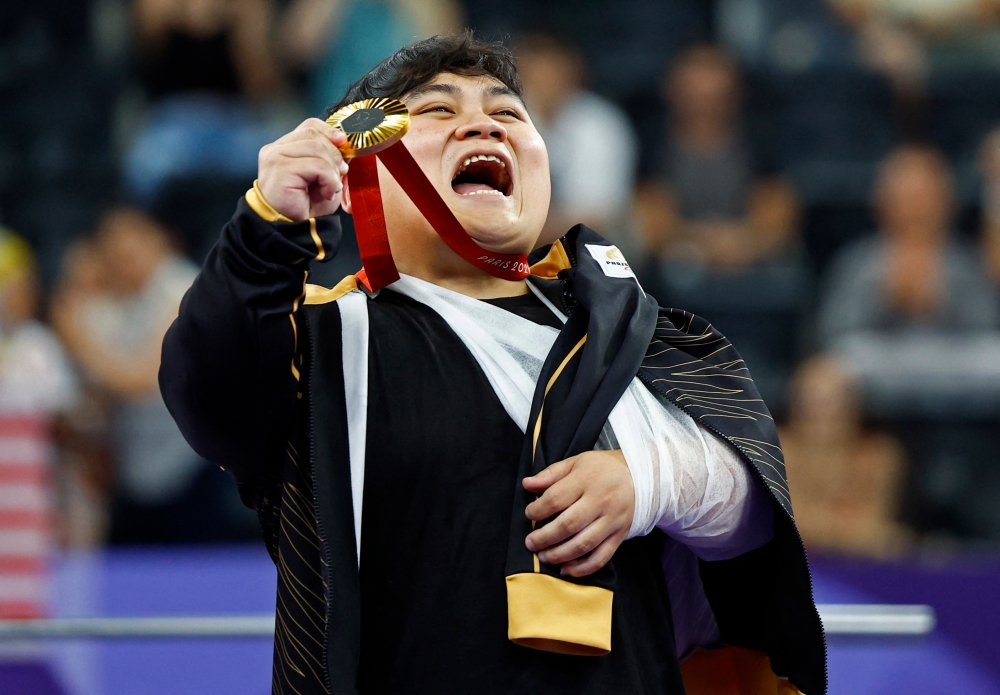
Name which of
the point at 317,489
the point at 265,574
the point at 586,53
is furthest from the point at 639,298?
the point at 586,53

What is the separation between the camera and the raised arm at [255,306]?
1217mm

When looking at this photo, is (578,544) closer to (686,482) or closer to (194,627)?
(686,482)

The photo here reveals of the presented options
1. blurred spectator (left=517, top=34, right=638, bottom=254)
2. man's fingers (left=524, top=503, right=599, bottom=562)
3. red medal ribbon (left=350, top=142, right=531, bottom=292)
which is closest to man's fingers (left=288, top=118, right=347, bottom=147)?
red medal ribbon (left=350, top=142, right=531, bottom=292)

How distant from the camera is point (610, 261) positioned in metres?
1.55

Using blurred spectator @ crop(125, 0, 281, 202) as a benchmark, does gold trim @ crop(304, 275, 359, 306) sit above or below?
below

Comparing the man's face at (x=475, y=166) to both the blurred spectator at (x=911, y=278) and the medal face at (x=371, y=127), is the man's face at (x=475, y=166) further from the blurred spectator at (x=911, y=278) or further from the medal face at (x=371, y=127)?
the blurred spectator at (x=911, y=278)

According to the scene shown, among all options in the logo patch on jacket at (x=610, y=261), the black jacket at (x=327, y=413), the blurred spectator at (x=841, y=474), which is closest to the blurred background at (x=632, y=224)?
the blurred spectator at (x=841, y=474)

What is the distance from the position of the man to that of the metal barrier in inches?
25.3

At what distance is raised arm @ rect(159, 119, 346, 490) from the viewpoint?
3.99 feet

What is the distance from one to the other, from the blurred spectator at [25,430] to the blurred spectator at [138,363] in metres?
0.14

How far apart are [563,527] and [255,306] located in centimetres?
38

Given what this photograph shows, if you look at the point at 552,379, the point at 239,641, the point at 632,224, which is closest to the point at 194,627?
the point at 239,641

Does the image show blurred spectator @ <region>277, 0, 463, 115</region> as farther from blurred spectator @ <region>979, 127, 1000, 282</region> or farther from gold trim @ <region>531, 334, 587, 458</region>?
gold trim @ <region>531, 334, 587, 458</region>

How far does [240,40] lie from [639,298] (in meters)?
3.79
